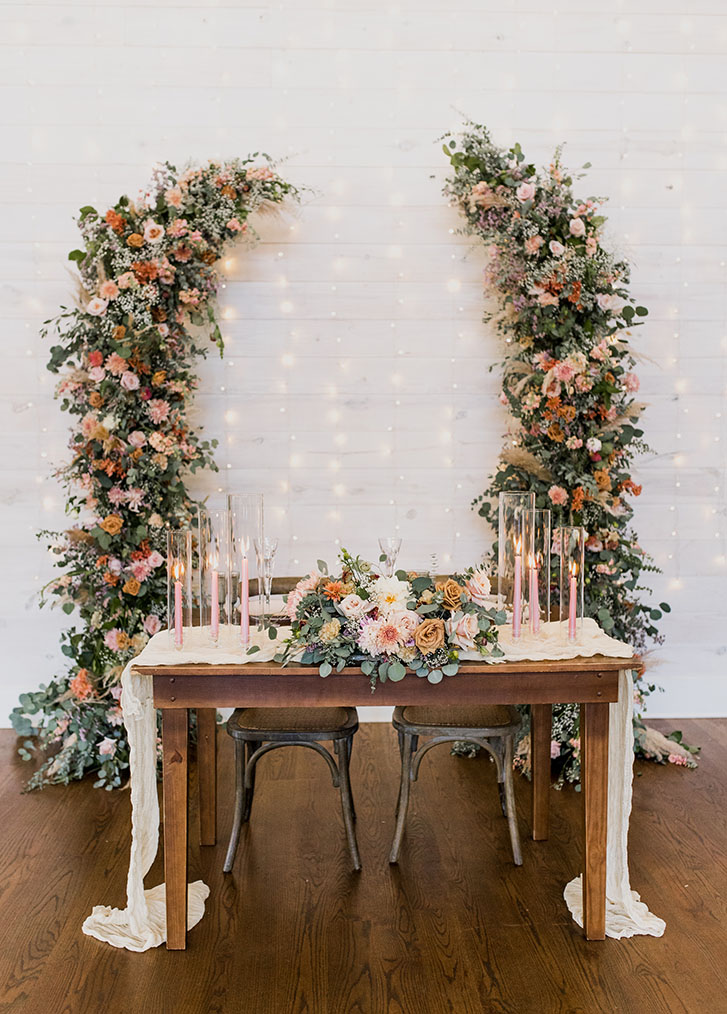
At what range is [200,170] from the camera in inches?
142

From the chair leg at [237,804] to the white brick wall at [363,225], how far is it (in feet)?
4.49

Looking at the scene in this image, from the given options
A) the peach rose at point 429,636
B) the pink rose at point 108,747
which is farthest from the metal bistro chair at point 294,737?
the pink rose at point 108,747

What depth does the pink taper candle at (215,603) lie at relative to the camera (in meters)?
2.42

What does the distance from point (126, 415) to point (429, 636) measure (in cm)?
180

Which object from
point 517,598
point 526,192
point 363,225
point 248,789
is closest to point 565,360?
point 526,192

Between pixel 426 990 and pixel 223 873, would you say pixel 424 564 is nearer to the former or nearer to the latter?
pixel 223 873

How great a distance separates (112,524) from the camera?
11.4 ft

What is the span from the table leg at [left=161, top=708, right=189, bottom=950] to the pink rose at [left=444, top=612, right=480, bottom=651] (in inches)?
27.9

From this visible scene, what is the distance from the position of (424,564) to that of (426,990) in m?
2.12

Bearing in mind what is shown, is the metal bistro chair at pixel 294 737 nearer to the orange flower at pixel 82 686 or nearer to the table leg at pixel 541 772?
the table leg at pixel 541 772

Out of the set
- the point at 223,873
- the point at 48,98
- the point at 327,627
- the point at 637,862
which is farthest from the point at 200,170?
the point at 637,862

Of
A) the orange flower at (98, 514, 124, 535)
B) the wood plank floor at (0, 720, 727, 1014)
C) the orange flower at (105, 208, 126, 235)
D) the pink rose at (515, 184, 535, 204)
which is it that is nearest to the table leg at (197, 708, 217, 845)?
the wood plank floor at (0, 720, 727, 1014)

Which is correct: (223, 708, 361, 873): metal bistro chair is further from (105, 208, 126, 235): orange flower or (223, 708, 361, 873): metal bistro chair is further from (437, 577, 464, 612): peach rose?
(105, 208, 126, 235): orange flower

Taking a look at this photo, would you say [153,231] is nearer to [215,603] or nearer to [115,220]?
[115,220]
